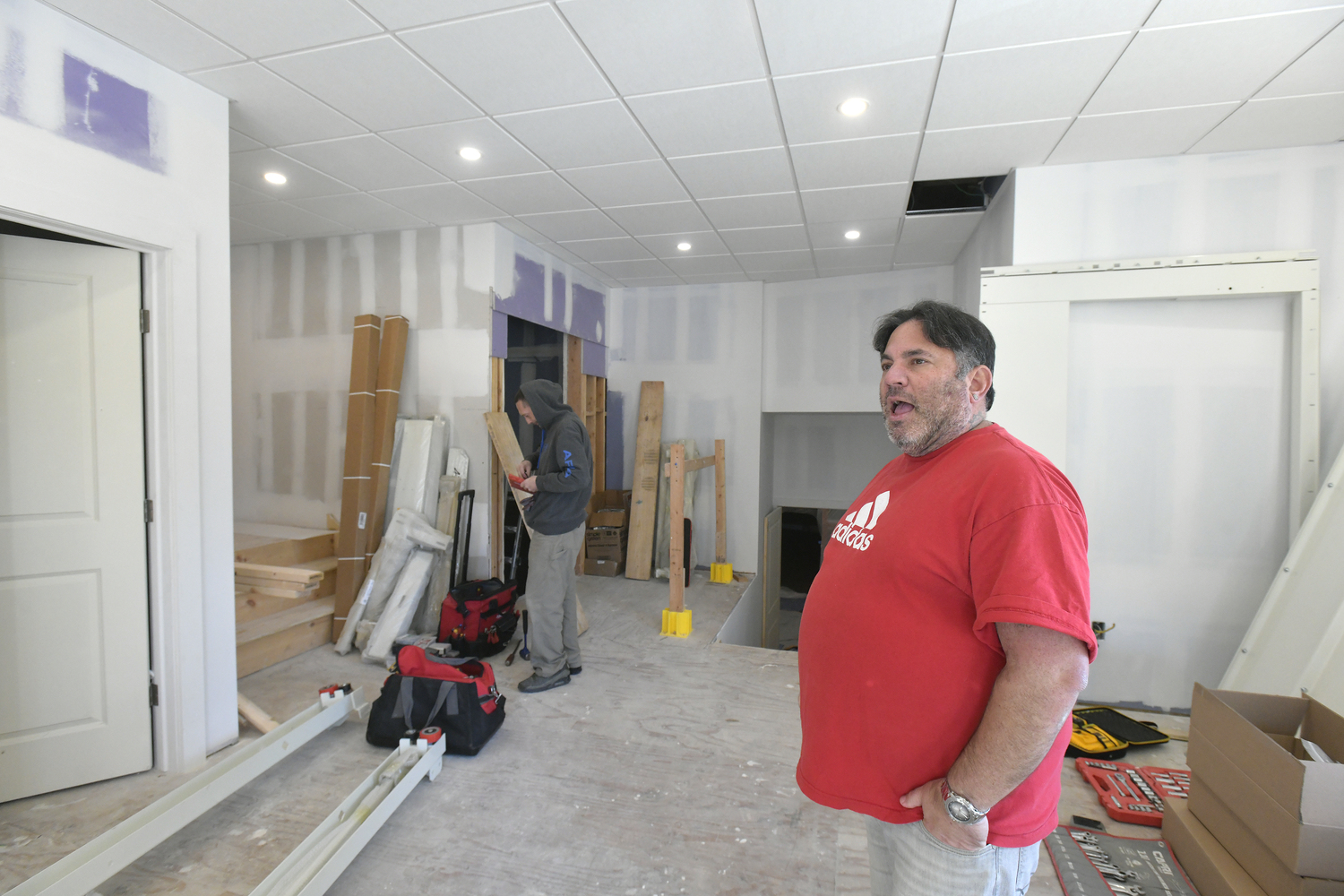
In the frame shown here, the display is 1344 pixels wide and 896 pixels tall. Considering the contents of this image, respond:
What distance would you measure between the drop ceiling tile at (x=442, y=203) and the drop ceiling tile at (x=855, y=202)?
1941 millimetres

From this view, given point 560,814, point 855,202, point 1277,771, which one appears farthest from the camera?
point 855,202

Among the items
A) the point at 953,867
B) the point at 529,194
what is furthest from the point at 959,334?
the point at 529,194

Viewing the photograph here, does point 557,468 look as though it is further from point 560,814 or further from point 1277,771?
point 1277,771

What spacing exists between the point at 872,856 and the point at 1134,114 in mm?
2983

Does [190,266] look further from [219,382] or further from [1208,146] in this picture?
[1208,146]

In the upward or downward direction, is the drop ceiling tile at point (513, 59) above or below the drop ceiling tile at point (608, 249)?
below

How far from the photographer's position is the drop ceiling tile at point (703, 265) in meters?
4.91

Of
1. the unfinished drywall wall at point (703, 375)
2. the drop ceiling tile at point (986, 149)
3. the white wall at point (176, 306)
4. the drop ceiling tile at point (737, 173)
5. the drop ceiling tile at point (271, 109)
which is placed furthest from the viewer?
the unfinished drywall wall at point (703, 375)

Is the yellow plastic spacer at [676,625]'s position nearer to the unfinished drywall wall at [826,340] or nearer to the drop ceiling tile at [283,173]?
the unfinished drywall wall at [826,340]

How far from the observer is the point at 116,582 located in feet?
7.43

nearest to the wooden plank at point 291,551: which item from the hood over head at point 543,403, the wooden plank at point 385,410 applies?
the wooden plank at point 385,410

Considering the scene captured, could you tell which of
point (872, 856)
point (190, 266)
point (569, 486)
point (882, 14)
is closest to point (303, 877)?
point (872, 856)

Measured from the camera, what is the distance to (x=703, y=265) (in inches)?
201

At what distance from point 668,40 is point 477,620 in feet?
9.61
